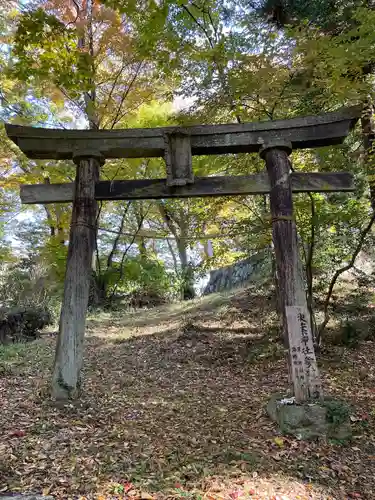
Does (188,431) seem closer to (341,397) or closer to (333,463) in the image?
(333,463)

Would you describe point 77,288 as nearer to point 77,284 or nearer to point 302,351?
point 77,284

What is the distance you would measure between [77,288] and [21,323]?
20.0ft

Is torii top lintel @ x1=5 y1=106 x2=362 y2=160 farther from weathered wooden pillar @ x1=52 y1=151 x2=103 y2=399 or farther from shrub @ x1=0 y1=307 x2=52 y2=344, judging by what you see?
shrub @ x1=0 y1=307 x2=52 y2=344

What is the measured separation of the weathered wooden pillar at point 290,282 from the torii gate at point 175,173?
0.6 inches

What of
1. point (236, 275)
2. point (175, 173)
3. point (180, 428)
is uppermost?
point (175, 173)

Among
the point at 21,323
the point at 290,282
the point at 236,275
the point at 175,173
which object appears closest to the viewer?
the point at 290,282

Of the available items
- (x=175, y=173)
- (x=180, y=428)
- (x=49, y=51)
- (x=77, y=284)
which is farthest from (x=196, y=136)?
(x=180, y=428)

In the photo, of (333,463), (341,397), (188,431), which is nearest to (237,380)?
(341,397)

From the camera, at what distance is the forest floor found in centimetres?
309

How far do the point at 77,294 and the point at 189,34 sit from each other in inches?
248

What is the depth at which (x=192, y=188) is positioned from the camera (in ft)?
16.9

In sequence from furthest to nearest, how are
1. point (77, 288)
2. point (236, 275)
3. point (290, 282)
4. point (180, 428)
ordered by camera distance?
1. point (236, 275)
2. point (77, 288)
3. point (290, 282)
4. point (180, 428)

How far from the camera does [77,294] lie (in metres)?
4.83

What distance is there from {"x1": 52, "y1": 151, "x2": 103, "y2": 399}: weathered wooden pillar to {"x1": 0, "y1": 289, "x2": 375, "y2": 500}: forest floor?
35 cm
